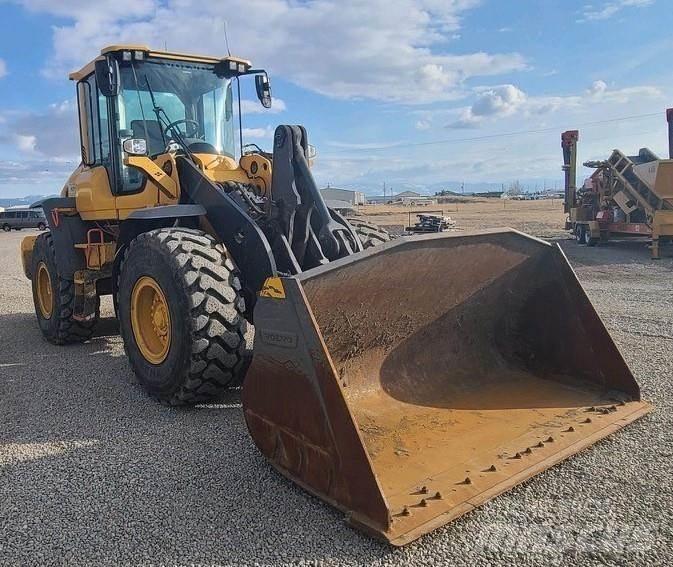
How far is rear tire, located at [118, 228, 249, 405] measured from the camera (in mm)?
4066

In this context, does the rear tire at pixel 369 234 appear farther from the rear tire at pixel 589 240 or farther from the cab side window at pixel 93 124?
the rear tire at pixel 589 240

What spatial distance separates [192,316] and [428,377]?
1.64m

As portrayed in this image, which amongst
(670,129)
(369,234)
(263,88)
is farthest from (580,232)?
(369,234)

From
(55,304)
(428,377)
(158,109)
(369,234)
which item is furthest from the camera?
(55,304)

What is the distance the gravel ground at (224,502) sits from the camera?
8.66 ft

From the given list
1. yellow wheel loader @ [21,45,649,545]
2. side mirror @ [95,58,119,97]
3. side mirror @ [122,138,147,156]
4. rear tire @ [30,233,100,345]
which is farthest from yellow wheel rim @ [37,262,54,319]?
side mirror @ [95,58,119,97]

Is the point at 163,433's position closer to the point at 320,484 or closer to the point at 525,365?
the point at 320,484

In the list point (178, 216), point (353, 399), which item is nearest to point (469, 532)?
point (353, 399)

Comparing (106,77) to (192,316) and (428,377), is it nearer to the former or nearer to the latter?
(192,316)

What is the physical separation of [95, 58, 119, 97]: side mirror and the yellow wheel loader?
0.05ft

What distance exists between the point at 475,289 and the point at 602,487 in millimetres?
1635

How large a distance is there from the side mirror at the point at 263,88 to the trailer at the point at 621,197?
419 inches

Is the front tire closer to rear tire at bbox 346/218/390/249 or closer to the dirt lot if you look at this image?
the dirt lot

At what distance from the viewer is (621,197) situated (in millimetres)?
15680
